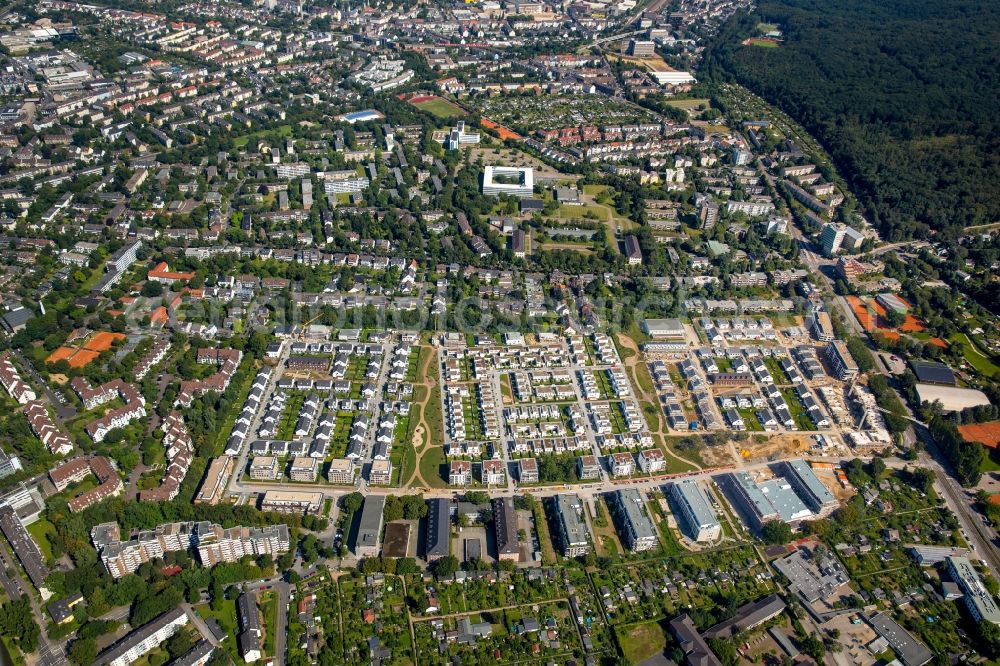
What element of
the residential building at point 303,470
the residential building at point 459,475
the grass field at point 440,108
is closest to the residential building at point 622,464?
the residential building at point 459,475

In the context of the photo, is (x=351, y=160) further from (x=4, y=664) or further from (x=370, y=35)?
(x=4, y=664)

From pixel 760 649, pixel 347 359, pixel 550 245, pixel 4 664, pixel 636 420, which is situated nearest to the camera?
pixel 4 664

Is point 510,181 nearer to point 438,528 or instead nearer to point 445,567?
point 438,528

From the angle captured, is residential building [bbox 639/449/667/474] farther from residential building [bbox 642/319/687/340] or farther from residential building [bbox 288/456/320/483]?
residential building [bbox 288/456/320/483]

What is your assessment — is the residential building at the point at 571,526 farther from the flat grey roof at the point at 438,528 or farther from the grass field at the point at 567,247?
the grass field at the point at 567,247

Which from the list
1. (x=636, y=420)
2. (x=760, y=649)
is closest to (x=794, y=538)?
(x=760, y=649)

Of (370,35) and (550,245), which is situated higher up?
(370,35)

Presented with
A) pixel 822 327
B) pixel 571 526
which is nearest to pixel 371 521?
pixel 571 526
